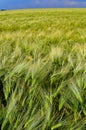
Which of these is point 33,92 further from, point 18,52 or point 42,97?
point 18,52

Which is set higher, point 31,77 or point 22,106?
point 31,77

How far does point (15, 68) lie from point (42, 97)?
0.76ft

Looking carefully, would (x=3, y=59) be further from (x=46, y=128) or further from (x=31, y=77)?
(x=46, y=128)

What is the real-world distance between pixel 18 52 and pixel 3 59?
110 mm

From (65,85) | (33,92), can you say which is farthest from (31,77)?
(65,85)

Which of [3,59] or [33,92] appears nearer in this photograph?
[33,92]

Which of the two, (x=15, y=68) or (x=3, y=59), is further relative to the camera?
(x=3, y=59)

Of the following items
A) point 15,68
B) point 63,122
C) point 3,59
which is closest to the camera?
point 63,122

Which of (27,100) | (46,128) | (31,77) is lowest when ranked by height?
(46,128)

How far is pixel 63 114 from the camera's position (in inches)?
61.6

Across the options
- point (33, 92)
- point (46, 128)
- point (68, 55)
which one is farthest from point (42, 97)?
point (68, 55)

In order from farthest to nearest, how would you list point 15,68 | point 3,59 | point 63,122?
point 3,59 < point 15,68 < point 63,122

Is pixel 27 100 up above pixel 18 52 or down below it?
below

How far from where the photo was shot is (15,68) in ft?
5.48
